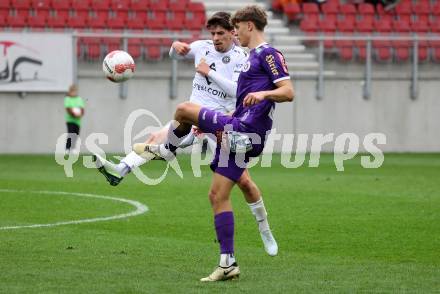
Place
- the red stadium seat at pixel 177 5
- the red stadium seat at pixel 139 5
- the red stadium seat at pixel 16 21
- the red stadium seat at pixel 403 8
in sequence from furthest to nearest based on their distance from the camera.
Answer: the red stadium seat at pixel 403 8, the red stadium seat at pixel 177 5, the red stadium seat at pixel 139 5, the red stadium seat at pixel 16 21

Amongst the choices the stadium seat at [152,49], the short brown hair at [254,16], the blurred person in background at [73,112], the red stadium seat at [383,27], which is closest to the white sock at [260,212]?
the short brown hair at [254,16]

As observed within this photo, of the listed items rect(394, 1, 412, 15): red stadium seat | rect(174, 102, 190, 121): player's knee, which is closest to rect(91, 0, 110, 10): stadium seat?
rect(394, 1, 412, 15): red stadium seat

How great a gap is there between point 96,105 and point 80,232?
52.4 feet

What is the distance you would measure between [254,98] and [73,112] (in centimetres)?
1794

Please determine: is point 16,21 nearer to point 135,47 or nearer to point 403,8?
point 135,47

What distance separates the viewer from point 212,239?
448 inches

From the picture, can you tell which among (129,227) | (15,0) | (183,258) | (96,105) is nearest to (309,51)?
(96,105)

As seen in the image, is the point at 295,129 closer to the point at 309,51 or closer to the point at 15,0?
the point at 309,51

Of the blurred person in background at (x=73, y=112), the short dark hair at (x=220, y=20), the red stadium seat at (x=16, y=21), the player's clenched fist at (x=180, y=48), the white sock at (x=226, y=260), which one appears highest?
the short dark hair at (x=220, y=20)

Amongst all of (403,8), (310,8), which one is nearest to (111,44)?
(310,8)

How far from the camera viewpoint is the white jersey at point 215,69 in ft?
37.4

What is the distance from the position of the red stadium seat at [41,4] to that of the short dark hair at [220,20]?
18.9m

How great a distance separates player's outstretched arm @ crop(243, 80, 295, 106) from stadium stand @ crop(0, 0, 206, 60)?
18.8 m

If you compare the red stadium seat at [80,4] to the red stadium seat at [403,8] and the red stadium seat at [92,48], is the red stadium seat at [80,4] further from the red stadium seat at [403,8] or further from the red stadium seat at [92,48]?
the red stadium seat at [403,8]
